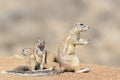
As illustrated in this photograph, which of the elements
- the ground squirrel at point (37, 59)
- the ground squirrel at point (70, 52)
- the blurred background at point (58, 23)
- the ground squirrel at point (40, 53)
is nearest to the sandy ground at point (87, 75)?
the ground squirrel at point (70, 52)

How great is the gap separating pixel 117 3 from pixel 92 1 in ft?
3.77

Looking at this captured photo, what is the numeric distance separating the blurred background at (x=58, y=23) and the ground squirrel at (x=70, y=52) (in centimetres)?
817

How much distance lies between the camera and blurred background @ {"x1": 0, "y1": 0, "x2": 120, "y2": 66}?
17.4m

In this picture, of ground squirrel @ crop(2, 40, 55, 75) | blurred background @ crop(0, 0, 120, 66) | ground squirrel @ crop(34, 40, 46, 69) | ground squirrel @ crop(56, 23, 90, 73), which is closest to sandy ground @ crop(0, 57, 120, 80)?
ground squirrel @ crop(56, 23, 90, 73)

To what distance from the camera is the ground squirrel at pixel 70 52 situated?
818 cm

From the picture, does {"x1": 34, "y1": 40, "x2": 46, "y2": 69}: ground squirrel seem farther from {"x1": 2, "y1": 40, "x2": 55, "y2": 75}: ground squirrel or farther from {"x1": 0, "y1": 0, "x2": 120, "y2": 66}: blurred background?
{"x1": 0, "y1": 0, "x2": 120, "y2": 66}: blurred background

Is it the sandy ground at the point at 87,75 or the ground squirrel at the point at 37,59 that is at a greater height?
the ground squirrel at the point at 37,59

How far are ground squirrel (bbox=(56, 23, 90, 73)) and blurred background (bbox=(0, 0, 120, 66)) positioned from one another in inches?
322

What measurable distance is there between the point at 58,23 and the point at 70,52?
10.3 m

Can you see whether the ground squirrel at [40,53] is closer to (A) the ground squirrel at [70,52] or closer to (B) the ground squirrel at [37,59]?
(B) the ground squirrel at [37,59]

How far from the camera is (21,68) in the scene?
817 cm

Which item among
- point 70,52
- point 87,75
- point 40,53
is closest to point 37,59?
point 40,53

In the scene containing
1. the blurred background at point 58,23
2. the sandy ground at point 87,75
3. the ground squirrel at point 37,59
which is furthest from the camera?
the blurred background at point 58,23

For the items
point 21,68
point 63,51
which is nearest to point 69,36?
point 63,51
